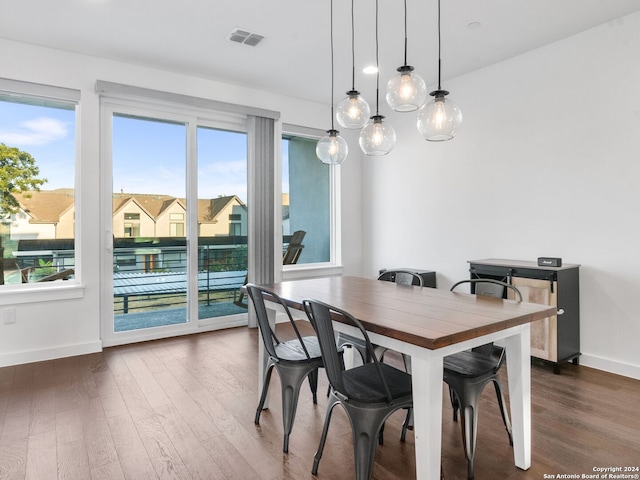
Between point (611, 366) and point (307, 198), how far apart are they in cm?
381

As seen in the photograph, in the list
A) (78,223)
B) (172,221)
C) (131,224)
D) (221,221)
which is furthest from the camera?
(221,221)

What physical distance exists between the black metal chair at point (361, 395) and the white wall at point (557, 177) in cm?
248

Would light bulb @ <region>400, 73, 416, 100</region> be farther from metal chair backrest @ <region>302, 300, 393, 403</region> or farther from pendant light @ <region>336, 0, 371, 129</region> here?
metal chair backrest @ <region>302, 300, 393, 403</region>

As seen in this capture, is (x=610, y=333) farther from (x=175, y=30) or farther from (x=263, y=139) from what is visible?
(x=175, y=30)

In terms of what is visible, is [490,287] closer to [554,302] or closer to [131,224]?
[554,302]

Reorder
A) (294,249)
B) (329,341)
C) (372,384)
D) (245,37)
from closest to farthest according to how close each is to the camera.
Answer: (329,341) < (372,384) < (245,37) < (294,249)

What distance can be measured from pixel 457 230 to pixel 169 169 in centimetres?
333

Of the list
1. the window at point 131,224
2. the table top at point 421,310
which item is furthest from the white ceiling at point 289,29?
the table top at point 421,310

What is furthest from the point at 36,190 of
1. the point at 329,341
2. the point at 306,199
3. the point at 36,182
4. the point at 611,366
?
the point at 611,366

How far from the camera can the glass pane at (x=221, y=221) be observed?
467 cm

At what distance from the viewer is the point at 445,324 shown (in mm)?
1655

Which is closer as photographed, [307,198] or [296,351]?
[296,351]

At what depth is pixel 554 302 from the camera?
323 cm

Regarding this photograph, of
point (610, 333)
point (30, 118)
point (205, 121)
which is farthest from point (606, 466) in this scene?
point (30, 118)
